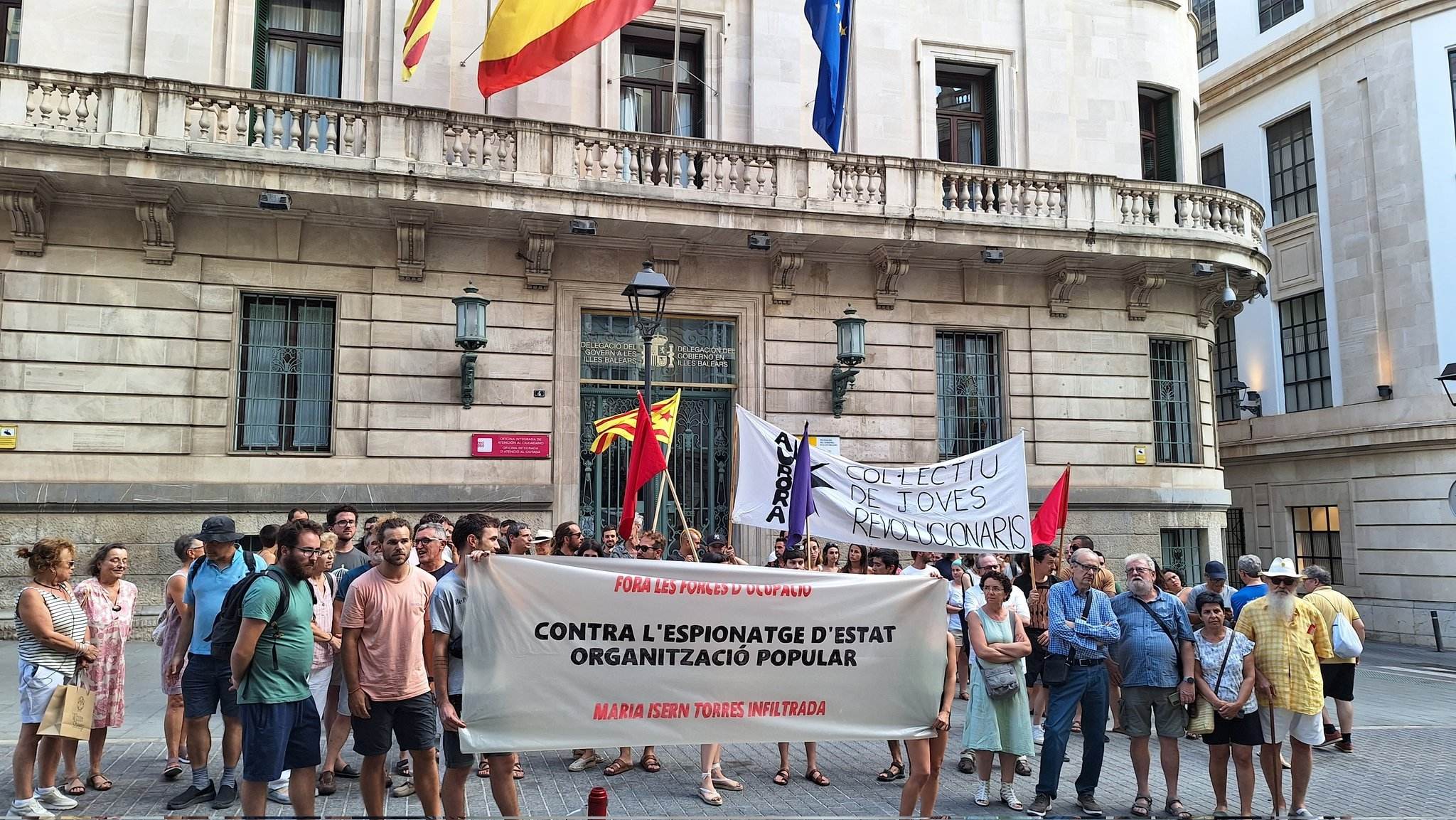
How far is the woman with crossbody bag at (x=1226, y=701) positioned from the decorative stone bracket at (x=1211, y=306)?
13523 mm

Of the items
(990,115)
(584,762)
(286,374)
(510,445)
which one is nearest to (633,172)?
(510,445)

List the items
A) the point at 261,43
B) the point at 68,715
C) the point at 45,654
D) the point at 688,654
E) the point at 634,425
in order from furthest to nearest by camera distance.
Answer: the point at 261,43, the point at 634,425, the point at 45,654, the point at 68,715, the point at 688,654

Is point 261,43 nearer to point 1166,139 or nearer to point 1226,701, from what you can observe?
point 1226,701

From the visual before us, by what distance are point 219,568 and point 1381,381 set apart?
25.2 m

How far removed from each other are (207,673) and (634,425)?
24.0 ft

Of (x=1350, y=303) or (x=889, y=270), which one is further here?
(x=1350, y=303)

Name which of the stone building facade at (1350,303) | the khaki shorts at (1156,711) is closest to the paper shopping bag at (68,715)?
the khaki shorts at (1156,711)

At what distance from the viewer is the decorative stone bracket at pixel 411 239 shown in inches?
606

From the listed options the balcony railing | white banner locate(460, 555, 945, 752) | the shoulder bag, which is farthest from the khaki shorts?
the balcony railing

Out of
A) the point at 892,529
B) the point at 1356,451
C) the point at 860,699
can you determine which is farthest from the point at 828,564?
the point at 1356,451

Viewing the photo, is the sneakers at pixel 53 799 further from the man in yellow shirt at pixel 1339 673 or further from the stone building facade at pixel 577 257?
the man in yellow shirt at pixel 1339 673

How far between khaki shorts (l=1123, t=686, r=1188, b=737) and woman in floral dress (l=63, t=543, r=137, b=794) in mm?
7430

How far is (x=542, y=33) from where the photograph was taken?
14.3 metres

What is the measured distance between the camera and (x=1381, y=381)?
78.7 ft
